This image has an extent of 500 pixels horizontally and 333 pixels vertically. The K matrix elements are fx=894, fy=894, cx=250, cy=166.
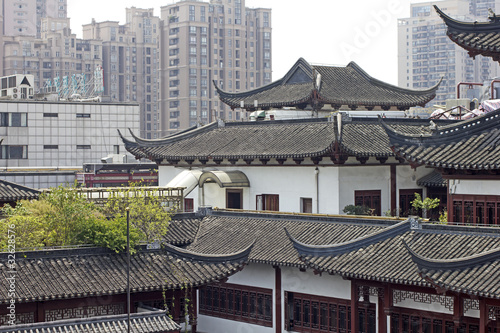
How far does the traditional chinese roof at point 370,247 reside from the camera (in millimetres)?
23719

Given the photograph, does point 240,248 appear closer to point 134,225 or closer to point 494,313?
point 134,225

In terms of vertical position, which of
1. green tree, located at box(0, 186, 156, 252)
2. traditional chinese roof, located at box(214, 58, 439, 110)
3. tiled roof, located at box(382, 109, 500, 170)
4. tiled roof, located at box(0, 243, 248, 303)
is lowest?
tiled roof, located at box(0, 243, 248, 303)

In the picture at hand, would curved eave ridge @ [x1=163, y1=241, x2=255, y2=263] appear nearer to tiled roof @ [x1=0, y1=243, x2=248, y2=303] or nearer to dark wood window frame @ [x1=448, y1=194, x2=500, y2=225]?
tiled roof @ [x1=0, y1=243, x2=248, y2=303]

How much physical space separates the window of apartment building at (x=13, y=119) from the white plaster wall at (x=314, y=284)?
5003 cm

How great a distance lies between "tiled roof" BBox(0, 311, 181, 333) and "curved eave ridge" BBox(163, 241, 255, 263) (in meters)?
3.11

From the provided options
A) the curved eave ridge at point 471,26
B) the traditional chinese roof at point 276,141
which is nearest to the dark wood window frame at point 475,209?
the curved eave ridge at point 471,26

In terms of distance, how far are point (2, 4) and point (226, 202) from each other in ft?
416

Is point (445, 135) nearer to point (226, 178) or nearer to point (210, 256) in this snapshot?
point (210, 256)

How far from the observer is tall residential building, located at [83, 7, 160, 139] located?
14000cm

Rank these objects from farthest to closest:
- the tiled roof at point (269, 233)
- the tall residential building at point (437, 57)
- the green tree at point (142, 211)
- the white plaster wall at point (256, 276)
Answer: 1. the tall residential building at point (437, 57)
2. the white plaster wall at point (256, 276)
3. the green tree at point (142, 211)
4. the tiled roof at point (269, 233)

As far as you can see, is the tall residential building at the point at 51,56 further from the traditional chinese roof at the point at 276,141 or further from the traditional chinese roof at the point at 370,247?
the traditional chinese roof at the point at 370,247

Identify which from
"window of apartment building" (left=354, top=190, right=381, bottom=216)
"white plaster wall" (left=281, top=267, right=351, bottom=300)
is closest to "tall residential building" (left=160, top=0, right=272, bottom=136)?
"window of apartment building" (left=354, top=190, right=381, bottom=216)

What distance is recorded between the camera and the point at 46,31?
144 metres

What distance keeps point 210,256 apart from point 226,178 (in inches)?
343
